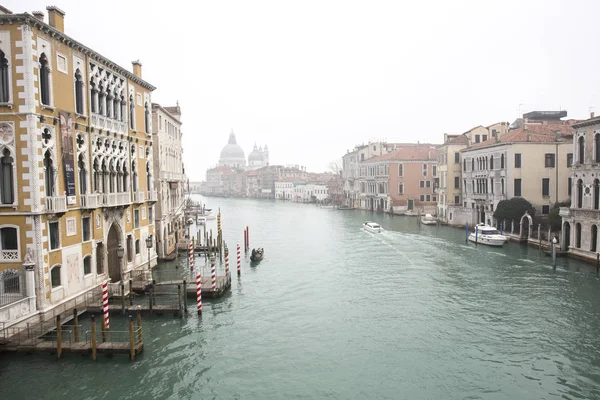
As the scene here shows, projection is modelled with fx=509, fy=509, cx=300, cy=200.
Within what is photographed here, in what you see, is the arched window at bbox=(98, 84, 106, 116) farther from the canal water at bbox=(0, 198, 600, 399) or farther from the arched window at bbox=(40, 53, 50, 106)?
the canal water at bbox=(0, 198, 600, 399)

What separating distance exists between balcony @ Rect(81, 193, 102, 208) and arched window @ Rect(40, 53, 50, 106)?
3.26m

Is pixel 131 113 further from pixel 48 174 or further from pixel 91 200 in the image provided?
pixel 48 174

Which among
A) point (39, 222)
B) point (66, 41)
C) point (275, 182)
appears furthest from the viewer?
point (275, 182)

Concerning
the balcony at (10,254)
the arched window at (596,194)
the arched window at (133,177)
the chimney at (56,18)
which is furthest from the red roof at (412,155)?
the balcony at (10,254)

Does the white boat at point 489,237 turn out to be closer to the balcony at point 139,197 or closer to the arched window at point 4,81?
the balcony at point 139,197

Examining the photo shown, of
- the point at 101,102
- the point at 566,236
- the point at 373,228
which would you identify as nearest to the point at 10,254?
the point at 101,102

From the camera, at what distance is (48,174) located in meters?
14.4

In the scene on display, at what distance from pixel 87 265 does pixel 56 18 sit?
7753 mm

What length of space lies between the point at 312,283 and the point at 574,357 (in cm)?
1129

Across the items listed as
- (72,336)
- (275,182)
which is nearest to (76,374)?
(72,336)

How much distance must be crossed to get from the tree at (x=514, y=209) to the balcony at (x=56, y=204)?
2831cm

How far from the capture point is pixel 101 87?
708 inches

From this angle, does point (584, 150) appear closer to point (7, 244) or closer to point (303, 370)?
point (303, 370)

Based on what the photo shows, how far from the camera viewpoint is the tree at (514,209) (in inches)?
1318
